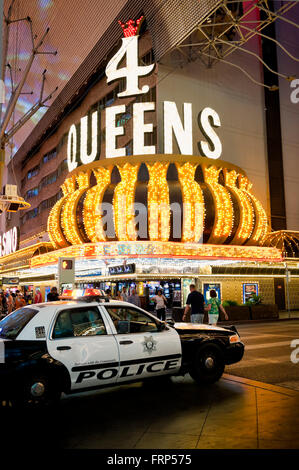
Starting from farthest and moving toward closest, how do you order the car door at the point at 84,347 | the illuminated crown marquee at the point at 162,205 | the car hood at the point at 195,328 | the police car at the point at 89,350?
the illuminated crown marquee at the point at 162,205 → the car hood at the point at 195,328 → the car door at the point at 84,347 → the police car at the point at 89,350

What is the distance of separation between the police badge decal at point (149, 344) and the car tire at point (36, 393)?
5.03ft

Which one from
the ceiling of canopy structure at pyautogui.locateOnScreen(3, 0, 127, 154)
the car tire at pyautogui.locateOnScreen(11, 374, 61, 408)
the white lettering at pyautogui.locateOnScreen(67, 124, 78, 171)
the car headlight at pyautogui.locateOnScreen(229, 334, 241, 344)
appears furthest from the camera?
the white lettering at pyautogui.locateOnScreen(67, 124, 78, 171)

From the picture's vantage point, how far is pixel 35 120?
165 feet

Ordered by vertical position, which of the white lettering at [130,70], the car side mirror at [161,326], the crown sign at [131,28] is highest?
the crown sign at [131,28]

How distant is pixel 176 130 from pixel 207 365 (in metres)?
20.6

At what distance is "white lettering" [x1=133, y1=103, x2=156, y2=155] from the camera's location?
82.2ft

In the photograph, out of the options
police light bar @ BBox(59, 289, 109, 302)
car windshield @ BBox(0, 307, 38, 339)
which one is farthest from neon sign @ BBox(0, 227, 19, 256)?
car windshield @ BBox(0, 307, 38, 339)

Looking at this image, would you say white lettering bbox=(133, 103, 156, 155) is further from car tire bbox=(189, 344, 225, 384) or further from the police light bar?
car tire bbox=(189, 344, 225, 384)

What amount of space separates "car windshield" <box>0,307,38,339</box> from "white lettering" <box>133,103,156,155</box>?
63.0 ft

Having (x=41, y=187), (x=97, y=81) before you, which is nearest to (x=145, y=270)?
(x=97, y=81)

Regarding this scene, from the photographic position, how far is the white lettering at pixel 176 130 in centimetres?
2573

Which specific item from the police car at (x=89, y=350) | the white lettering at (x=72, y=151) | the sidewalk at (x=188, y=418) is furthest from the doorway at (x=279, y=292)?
the sidewalk at (x=188, y=418)

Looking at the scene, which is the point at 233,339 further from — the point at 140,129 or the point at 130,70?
the point at 130,70

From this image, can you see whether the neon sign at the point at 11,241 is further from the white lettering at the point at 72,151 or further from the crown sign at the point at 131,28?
the crown sign at the point at 131,28
